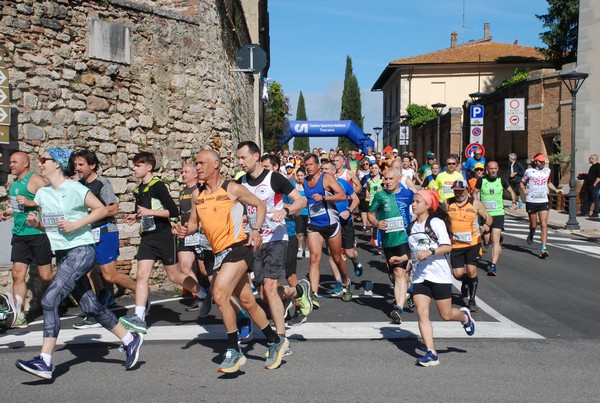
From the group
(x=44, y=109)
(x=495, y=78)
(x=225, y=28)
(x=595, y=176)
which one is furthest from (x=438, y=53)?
(x=44, y=109)

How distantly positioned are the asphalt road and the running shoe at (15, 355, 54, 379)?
0.11 meters

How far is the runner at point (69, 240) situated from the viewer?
5.91 m

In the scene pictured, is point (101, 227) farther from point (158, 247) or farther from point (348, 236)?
point (348, 236)

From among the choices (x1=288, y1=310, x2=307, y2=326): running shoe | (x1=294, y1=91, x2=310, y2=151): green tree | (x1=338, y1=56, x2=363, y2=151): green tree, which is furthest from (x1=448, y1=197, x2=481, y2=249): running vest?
(x1=294, y1=91, x2=310, y2=151): green tree

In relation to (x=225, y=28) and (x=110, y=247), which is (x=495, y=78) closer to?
(x=225, y=28)

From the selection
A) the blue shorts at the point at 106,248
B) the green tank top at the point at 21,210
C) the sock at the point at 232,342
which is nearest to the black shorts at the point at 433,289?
the sock at the point at 232,342

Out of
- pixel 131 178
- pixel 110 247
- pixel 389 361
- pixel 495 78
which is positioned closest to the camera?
pixel 389 361

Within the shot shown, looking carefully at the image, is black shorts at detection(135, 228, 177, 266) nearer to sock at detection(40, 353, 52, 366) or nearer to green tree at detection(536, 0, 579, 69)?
sock at detection(40, 353, 52, 366)

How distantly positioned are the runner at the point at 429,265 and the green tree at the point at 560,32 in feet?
126

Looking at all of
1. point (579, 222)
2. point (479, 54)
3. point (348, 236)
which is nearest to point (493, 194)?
point (348, 236)

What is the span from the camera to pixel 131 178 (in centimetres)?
1046

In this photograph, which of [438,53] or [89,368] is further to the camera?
[438,53]

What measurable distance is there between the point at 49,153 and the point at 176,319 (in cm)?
301

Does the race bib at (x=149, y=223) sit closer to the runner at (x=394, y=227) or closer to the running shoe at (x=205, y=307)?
the running shoe at (x=205, y=307)
